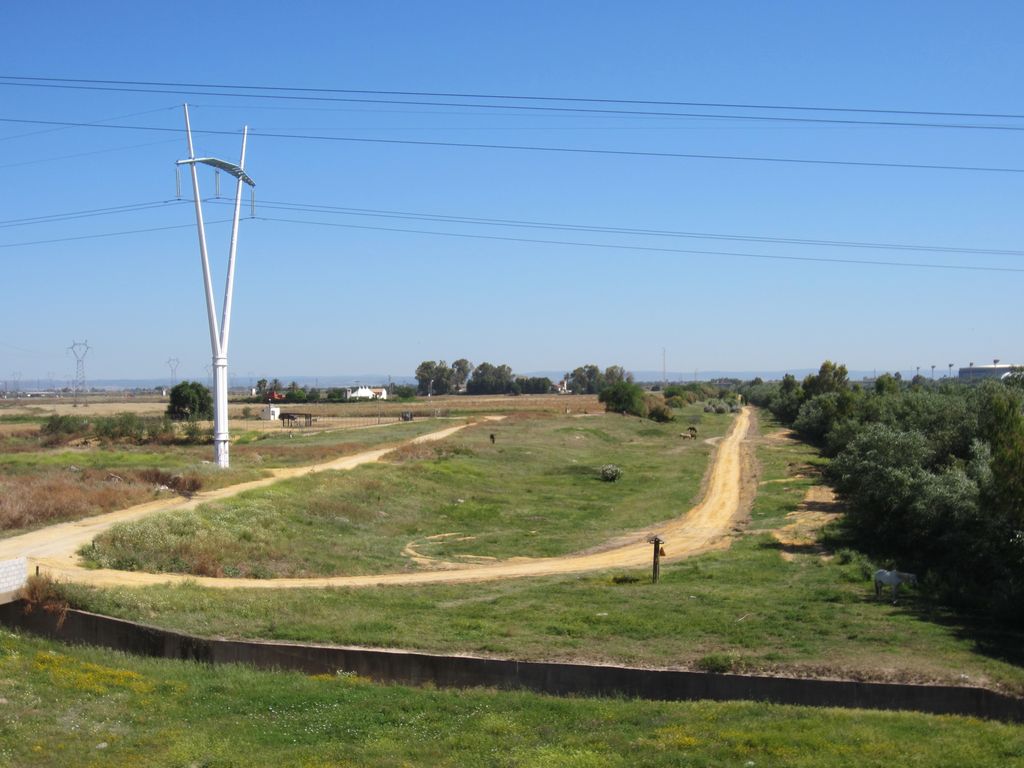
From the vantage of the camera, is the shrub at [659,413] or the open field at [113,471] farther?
the shrub at [659,413]

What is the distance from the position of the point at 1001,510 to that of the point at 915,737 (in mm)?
13639

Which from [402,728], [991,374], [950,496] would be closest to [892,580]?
[950,496]

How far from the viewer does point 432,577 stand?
28984 millimetres

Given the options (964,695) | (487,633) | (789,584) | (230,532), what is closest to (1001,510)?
(789,584)

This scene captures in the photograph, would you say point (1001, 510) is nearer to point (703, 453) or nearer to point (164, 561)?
point (164, 561)

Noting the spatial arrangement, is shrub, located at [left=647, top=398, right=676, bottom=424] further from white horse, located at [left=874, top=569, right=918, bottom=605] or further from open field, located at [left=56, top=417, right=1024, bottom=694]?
white horse, located at [left=874, top=569, right=918, bottom=605]

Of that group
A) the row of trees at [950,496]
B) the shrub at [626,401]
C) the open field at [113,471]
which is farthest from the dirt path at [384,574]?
the shrub at [626,401]

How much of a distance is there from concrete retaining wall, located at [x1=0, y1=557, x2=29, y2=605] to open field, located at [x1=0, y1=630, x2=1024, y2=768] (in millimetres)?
3685

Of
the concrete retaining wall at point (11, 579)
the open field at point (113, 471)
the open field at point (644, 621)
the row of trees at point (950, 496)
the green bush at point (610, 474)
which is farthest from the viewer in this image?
the green bush at point (610, 474)

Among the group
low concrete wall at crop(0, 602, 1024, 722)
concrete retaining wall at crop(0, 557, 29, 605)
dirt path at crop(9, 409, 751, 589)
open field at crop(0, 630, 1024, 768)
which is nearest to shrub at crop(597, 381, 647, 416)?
dirt path at crop(9, 409, 751, 589)

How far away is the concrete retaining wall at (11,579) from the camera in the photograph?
2086 cm

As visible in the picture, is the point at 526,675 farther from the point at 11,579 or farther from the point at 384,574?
the point at 384,574

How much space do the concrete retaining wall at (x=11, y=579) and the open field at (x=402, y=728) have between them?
3.69 m

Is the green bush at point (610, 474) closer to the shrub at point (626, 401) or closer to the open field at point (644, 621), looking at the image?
the open field at point (644, 621)
